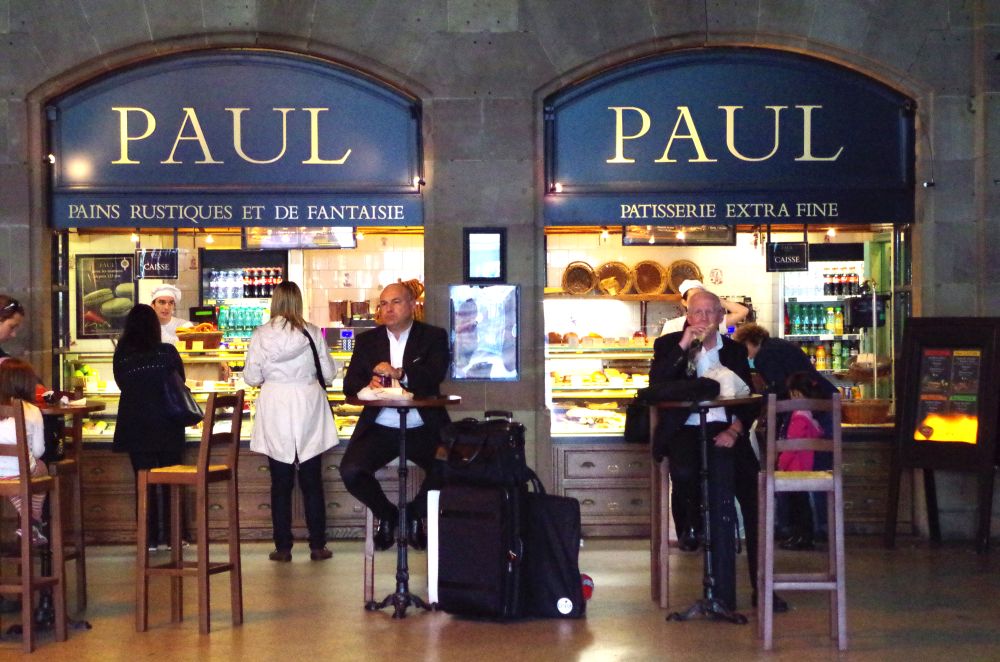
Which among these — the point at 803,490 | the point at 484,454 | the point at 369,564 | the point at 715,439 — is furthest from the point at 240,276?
the point at 803,490

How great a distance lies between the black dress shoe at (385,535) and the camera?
762cm

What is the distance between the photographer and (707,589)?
22.1ft

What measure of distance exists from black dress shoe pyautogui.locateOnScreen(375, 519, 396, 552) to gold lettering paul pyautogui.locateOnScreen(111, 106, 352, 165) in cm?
282

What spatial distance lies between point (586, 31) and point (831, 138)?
73.5 inches

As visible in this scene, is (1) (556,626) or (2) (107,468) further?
(2) (107,468)

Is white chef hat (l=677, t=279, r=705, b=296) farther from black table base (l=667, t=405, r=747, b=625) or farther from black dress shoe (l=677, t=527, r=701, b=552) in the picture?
black table base (l=667, t=405, r=747, b=625)

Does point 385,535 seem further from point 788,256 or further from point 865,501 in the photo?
point 788,256

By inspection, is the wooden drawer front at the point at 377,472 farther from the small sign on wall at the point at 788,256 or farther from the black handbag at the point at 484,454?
the small sign on wall at the point at 788,256

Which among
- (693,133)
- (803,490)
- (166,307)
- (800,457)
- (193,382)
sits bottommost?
(800,457)

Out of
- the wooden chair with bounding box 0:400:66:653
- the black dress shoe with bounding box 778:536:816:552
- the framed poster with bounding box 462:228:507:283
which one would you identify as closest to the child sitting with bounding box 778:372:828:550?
the black dress shoe with bounding box 778:536:816:552

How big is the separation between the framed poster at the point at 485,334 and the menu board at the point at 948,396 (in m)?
2.68

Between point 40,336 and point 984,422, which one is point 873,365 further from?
point 40,336

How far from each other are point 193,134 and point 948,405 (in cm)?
534

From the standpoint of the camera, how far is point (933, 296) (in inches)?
365
